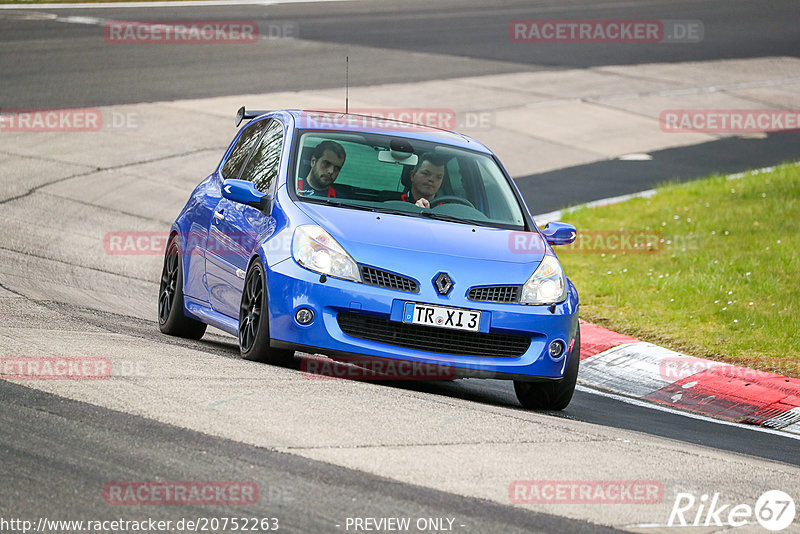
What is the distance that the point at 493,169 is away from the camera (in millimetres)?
9445

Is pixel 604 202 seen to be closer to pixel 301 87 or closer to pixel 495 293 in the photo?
pixel 301 87

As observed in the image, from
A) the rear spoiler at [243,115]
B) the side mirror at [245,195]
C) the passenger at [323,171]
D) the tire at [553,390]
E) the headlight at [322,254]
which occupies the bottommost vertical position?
the tire at [553,390]

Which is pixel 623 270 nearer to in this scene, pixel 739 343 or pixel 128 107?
pixel 739 343

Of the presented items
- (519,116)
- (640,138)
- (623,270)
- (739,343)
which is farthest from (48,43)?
(739,343)

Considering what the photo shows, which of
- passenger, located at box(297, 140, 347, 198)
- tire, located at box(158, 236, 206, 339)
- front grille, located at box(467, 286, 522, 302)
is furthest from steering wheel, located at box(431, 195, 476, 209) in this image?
tire, located at box(158, 236, 206, 339)

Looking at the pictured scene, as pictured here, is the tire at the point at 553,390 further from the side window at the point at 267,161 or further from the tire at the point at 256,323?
the side window at the point at 267,161

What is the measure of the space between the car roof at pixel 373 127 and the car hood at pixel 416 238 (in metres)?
1.01

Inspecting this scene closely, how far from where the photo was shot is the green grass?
37.0ft

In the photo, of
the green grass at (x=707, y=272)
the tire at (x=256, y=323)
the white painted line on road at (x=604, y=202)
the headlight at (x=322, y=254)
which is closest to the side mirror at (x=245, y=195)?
the tire at (x=256, y=323)

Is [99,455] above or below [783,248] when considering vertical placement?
above

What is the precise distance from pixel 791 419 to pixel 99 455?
18.3ft

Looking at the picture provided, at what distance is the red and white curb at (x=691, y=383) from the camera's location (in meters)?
9.52

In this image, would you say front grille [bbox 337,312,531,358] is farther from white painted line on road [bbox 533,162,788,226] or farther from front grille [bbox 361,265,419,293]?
white painted line on road [bbox 533,162,788,226]

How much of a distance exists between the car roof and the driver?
0.35m
